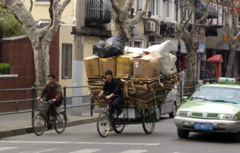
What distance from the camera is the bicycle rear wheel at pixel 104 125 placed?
15823mm

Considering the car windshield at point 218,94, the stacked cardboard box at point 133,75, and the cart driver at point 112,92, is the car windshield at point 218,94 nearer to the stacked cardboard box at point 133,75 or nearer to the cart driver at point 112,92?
the stacked cardboard box at point 133,75

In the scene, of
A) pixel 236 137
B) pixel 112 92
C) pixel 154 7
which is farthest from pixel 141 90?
pixel 154 7

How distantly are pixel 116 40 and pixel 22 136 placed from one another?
3836 mm

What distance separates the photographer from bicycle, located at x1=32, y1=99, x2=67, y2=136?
1688 cm

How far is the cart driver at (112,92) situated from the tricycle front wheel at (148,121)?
93 cm

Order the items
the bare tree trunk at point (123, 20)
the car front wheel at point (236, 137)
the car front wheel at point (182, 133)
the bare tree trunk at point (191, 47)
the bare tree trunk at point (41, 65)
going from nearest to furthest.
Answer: the car front wheel at point (236, 137) < the car front wheel at point (182, 133) < the bare tree trunk at point (41, 65) < the bare tree trunk at point (123, 20) < the bare tree trunk at point (191, 47)

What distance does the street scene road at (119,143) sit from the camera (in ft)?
44.4

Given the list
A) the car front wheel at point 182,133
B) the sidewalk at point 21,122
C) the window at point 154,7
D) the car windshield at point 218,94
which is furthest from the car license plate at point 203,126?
the window at point 154,7

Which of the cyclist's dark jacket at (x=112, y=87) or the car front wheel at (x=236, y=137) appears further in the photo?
the cyclist's dark jacket at (x=112, y=87)

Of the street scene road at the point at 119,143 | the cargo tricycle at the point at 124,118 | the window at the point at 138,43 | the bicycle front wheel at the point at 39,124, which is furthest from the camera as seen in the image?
the window at the point at 138,43

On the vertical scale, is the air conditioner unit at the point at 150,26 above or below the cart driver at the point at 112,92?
above

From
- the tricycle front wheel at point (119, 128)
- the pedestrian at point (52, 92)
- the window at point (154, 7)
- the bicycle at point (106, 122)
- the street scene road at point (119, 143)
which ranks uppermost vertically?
the window at point (154, 7)

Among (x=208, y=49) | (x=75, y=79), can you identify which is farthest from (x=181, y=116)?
(x=208, y=49)

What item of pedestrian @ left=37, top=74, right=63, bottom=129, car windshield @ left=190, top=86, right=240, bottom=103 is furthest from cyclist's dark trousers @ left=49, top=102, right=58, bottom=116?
car windshield @ left=190, top=86, right=240, bottom=103
